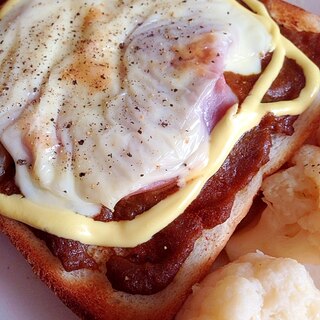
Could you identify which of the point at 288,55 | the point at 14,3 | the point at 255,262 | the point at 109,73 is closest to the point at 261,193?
the point at 255,262

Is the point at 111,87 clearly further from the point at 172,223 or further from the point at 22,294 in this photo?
the point at 22,294

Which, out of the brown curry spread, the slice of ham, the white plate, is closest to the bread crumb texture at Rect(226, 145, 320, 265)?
the brown curry spread

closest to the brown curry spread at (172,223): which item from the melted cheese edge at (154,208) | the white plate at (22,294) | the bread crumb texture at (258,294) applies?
the melted cheese edge at (154,208)

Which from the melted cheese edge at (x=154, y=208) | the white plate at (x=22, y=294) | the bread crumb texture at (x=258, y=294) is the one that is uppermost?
the melted cheese edge at (x=154, y=208)

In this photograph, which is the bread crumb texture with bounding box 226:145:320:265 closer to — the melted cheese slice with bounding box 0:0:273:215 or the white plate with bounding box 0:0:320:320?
the melted cheese slice with bounding box 0:0:273:215

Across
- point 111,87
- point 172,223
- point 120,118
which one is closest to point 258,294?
point 172,223

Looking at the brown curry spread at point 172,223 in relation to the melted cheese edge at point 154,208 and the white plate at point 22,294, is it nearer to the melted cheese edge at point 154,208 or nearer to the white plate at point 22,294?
the melted cheese edge at point 154,208

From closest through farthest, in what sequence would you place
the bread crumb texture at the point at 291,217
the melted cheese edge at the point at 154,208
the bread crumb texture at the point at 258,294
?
the bread crumb texture at the point at 258,294 → the melted cheese edge at the point at 154,208 → the bread crumb texture at the point at 291,217
